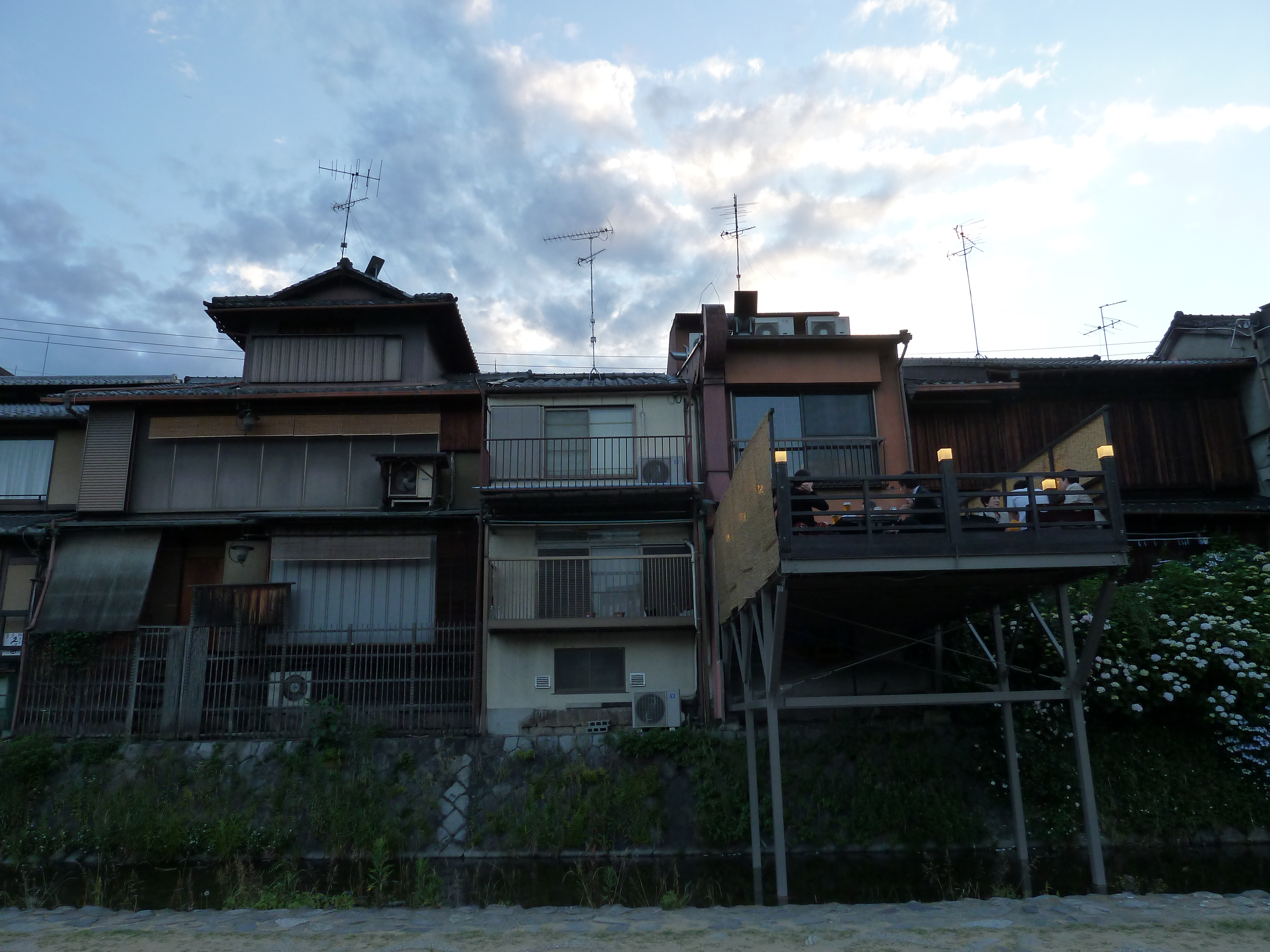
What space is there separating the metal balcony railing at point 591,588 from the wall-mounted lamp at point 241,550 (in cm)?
533

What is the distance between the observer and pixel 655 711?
1603 cm

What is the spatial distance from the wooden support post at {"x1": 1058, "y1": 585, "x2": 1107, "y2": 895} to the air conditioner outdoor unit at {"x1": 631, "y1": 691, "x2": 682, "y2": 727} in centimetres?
699

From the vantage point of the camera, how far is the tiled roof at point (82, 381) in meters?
22.2

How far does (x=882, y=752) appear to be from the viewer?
15.1 m

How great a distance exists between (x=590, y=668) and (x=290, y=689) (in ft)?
19.0

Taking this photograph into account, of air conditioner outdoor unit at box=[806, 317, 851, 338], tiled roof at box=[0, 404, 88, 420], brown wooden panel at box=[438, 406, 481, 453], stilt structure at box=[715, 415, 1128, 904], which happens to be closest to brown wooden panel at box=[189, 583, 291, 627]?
brown wooden panel at box=[438, 406, 481, 453]

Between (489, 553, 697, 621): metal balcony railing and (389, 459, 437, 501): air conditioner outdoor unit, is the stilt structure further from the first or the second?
(389, 459, 437, 501): air conditioner outdoor unit

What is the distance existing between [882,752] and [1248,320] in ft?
50.5

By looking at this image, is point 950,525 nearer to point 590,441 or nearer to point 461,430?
point 590,441

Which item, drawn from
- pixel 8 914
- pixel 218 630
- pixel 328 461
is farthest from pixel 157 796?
pixel 328 461

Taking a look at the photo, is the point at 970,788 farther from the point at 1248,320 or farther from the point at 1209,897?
the point at 1248,320

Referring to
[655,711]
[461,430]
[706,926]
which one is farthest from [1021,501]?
[461,430]

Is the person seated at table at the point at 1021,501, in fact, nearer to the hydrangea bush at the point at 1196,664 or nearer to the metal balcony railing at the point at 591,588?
the hydrangea bush at the point at 1196,664

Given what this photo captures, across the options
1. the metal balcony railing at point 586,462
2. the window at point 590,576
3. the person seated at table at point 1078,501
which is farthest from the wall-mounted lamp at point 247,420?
the person seated at table at point 1078,501
